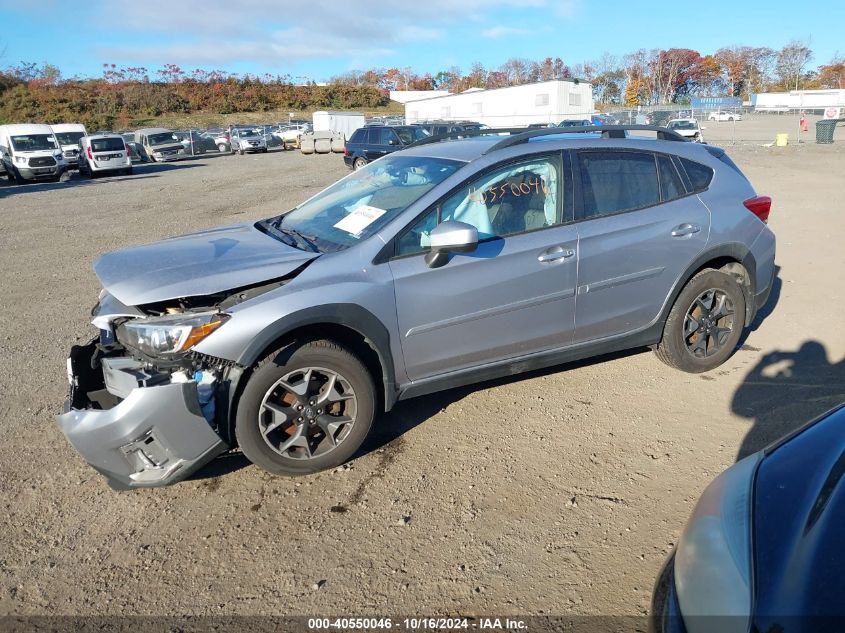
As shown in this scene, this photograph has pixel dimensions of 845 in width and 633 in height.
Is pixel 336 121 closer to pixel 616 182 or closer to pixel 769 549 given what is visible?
pixel 616 182

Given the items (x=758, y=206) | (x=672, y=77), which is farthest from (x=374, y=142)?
(x=672, y=77)

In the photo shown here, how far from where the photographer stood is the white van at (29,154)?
24516mm

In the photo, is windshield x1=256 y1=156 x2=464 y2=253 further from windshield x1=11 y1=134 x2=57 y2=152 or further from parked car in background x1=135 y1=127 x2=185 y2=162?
parked car in background x1=135 y1=127 x2=185 y2=162

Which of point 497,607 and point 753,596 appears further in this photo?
point 497,607

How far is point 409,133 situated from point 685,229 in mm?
19732

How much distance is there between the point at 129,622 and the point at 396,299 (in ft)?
6.42

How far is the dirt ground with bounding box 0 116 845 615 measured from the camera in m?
2.82

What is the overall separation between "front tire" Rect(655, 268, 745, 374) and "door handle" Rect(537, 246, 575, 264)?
3.53 feet

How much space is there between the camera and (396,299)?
3656 mm

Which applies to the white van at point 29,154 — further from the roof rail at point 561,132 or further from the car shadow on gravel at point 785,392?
the car shadow on gravel at point 785,392

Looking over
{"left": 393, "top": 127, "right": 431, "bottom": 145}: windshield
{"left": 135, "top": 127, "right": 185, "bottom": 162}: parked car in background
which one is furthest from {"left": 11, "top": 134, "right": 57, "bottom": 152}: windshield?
{"left": 393, "top": 127, "right": 431, "bottom": 145}: windshield

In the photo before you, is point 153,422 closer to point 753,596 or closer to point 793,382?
point 753,596

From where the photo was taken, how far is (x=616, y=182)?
177 inches

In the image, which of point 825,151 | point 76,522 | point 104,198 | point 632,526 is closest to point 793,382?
point 632,526
